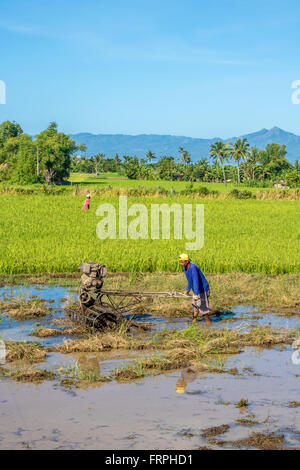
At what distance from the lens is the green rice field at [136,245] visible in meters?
12.6

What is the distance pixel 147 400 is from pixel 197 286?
2.98m

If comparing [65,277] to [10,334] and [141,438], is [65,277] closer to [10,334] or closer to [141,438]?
[10,334]

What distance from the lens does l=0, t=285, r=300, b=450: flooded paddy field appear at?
178 inches

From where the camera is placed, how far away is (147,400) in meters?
5.43

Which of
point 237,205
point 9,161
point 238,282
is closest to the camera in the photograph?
point 238,282

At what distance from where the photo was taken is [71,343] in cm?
695

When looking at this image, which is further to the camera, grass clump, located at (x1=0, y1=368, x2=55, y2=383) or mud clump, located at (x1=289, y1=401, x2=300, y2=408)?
grass clump, located at (x1=0, y1=368, x2=55, y2=383)

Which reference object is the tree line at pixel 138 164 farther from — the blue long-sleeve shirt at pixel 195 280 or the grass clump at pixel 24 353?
the grass clump at pixel 24 353

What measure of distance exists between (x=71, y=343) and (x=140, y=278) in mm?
4477

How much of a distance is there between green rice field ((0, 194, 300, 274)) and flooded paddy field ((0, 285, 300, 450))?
4799 millimetres

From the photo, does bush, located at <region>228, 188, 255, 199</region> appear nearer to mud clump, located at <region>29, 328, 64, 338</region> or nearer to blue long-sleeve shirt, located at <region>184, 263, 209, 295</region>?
blue long-sleeve shirt, located at <region>184, 263, 209, 295</region>

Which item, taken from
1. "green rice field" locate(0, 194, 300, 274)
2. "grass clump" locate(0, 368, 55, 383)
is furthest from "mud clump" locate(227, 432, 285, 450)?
"green rice field" locate(0, 194, 300, 274)

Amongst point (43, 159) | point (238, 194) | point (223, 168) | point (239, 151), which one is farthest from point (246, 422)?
point (239, 151)

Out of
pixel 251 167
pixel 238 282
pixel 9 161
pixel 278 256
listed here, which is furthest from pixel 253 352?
pixel 251 167
